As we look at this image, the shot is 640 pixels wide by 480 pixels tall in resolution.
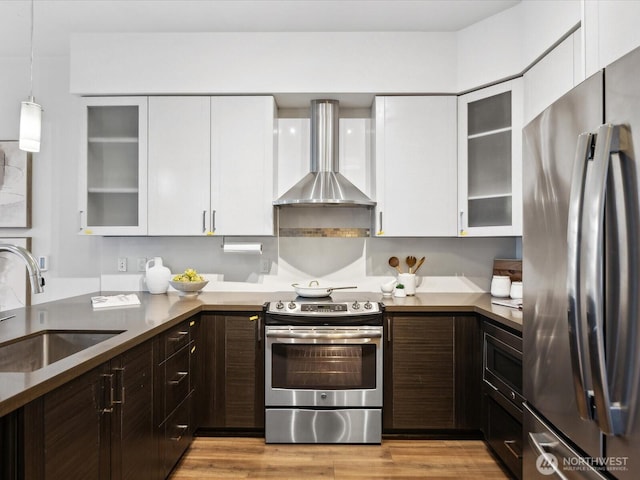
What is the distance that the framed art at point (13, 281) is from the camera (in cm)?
318

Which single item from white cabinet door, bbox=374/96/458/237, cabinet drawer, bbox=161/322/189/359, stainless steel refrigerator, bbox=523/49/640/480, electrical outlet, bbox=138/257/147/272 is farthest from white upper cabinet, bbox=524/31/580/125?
electrical outlet, bbox=138/257/147/272

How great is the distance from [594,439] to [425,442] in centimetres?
182

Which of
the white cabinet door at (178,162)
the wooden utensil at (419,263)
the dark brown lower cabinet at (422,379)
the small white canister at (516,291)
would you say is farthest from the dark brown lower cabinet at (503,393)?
the white cabinet door at (178,162)

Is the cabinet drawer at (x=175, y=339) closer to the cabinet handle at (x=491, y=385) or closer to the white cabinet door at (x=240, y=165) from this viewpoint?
the white cabinet door at (x=240, y=165)

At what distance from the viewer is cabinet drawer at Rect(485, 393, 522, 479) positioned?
79.9 inches

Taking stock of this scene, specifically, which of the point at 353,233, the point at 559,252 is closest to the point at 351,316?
the point at 353,233

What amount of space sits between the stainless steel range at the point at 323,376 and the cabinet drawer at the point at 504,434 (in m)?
0.65

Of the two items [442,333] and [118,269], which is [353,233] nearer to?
[442,333]

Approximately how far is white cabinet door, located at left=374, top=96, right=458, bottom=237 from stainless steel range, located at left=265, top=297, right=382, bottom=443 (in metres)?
0.75

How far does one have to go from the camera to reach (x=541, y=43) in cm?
233

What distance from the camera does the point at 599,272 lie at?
0.91 m

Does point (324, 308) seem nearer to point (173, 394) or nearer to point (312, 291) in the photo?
point (312, 291)

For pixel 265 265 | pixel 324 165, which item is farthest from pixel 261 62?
pixel 265 265

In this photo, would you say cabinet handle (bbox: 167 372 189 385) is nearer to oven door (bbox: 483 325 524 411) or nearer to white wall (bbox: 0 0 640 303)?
white wall (bbox: 0 0 640 303)
